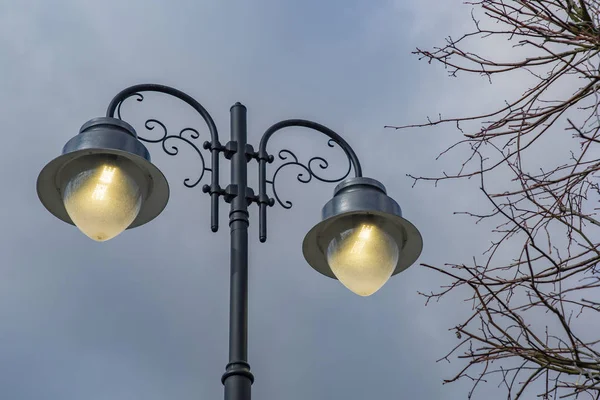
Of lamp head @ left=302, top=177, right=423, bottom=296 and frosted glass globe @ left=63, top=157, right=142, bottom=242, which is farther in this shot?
lamp head @ left=302, top=177, right=423, bottom=296

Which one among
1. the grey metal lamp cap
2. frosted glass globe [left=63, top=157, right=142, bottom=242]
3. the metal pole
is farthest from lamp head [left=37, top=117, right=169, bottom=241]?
the grey metal lamp cap

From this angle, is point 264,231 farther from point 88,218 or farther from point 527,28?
point 527,28

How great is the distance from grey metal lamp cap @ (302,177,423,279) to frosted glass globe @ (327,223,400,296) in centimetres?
5

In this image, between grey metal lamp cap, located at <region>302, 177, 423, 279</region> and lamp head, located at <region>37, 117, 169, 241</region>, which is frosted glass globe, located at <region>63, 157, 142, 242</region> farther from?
grey metal lamp cap, located at <region>302, 177, 423, 279</region>

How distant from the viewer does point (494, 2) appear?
7.38 m

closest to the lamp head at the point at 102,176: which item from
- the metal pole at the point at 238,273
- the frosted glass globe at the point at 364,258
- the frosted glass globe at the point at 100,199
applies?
the frosted glass globe at the point at 100,199

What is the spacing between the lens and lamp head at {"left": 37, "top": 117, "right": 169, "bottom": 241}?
7.59 m

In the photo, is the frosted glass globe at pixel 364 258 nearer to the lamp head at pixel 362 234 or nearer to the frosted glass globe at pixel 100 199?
the lamp head at pixel 362 234

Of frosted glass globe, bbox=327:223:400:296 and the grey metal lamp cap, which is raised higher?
the grey metal lamp cap

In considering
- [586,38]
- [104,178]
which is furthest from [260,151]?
[586,38]

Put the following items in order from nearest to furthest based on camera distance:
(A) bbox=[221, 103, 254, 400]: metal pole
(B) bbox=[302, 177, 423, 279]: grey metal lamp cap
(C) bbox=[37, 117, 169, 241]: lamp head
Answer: (A) bbox=[221, 103, 254, 400]: metal pole < (C) bbox=[37, 117, 169, 241]: lamp head < (B) bbox=[302, 177, 423, 279]: grey metal lamp cap

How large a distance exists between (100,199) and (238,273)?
865 mm

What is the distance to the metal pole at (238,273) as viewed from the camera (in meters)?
7.06

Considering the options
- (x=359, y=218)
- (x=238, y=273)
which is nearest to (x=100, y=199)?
(x=238, y=273)
